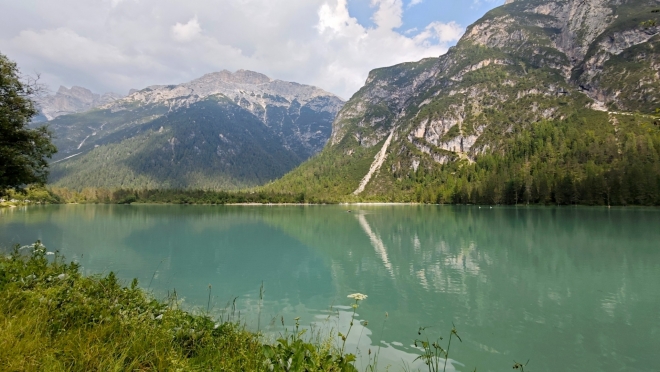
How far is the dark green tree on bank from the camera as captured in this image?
15.3 metres

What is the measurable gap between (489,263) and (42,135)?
30060mm

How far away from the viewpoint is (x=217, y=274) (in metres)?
21.2

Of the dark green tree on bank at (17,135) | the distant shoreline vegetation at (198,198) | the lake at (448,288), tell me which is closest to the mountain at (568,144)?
the distant shoreline vegetation at (198,198)

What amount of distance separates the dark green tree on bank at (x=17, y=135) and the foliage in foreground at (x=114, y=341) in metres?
13.1

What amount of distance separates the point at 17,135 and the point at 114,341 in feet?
60.1

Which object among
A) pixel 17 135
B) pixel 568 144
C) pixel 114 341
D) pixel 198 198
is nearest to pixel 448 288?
pixel 114 341

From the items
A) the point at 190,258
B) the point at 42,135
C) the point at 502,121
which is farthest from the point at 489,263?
the point at 502,121

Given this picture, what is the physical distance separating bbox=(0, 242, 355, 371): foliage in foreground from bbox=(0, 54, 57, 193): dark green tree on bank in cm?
1308

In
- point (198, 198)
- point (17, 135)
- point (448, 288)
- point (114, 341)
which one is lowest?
point (448, 288)

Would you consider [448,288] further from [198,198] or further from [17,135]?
[198,198]

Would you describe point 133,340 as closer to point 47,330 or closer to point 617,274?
point 47,330

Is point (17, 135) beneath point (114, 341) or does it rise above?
above

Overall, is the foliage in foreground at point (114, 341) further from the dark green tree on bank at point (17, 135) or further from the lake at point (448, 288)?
the dark green tree on bank at point (17, 135)

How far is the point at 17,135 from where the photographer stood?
16.3 meters
